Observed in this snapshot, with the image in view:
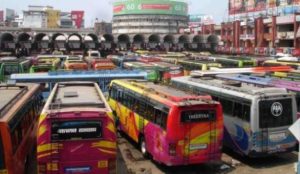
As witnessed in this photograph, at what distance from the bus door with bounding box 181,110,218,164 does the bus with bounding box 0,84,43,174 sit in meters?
4.52

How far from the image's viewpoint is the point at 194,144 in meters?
12.6

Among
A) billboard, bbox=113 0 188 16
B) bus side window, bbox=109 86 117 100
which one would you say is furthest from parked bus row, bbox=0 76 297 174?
billboard, bbox=113 0 188 16

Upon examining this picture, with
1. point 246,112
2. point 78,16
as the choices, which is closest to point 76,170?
point 246,112

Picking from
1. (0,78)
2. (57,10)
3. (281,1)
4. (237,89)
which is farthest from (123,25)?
(237,89)

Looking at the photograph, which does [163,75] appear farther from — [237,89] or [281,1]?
[281,1]

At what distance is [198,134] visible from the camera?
1261cm

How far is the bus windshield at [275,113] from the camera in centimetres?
1359

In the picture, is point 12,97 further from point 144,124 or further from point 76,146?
point 144,124

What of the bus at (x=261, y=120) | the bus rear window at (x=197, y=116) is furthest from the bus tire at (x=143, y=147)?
the bus at (x=261, y=120)

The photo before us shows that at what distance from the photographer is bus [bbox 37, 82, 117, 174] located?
33.0ft

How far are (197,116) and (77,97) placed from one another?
11.5 feet

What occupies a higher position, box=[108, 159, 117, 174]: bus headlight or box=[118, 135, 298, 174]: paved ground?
box=[108, 159, 117, 174]: bus headlight

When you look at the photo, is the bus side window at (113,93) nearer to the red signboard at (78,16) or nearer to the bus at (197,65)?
the bus at (197,65)

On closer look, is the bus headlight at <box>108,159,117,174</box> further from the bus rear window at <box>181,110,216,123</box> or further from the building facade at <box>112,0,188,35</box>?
the building facade at <box>112,0,188,35</box>
